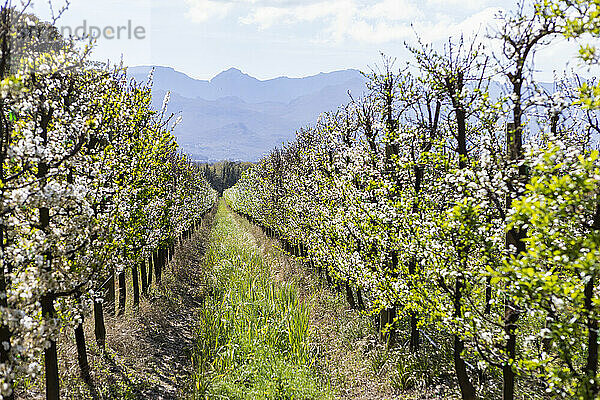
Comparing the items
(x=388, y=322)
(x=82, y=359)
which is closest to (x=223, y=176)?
(x=388, y=322)

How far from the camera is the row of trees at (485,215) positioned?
371 centimetres

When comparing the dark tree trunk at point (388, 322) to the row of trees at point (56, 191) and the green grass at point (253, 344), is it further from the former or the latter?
the row of trees at point (56, 191)

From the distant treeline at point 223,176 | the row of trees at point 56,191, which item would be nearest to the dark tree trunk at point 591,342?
the row of trees at point 56,191

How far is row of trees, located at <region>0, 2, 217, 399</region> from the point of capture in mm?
4438

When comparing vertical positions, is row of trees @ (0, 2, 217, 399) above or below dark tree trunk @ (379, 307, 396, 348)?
above

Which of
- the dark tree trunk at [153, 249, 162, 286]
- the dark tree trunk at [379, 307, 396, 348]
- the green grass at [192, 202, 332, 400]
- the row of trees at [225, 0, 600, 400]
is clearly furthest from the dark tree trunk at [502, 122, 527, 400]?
the dark tree trunk at [153, 249, 162, 286]

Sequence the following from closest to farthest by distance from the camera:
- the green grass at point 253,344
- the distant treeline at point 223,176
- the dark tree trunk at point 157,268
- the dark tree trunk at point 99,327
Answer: the green grass at point 253,344, the dark tree trunk at point 99,327, the dark tree trunk at point 157,268, the distant treeline at point 223,176

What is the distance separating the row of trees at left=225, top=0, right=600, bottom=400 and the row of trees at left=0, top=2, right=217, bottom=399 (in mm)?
5192

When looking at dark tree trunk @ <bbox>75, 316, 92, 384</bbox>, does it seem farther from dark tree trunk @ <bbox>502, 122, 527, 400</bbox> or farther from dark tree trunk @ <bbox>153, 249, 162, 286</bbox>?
dark tree trunk @ <bbox>153, 249, 162, 286</bbox>

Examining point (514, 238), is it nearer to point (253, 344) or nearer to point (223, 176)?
point (253, 344)

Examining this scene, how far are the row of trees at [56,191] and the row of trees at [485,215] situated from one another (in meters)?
5.19

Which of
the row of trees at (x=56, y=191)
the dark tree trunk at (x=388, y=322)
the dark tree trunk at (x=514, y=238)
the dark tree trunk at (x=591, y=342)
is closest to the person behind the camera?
the dark tree trunk at (x=591, y=342)

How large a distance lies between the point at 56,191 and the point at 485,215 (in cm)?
575

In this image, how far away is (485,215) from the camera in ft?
18.7
